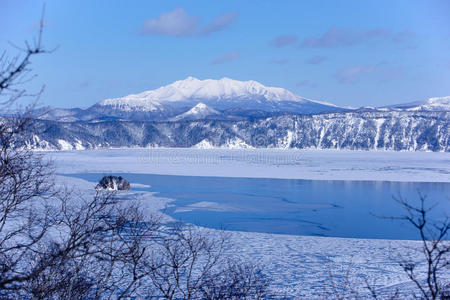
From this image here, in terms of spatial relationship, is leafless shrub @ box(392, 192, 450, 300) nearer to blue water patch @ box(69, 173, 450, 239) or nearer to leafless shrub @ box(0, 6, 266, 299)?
blue water patch @ box(69, 173, 450, 239)

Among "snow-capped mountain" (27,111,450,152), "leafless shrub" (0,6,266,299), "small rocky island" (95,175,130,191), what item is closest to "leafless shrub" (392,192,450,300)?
"leafless shrub" (0,6,266,299)

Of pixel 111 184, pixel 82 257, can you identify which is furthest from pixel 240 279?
pixel 111 184

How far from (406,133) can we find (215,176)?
8064cm

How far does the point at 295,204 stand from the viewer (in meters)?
18.8

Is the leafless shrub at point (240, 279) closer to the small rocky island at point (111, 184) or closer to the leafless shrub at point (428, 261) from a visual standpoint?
the leafless shrub at point (428, 261)

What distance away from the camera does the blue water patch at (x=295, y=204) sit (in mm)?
14273

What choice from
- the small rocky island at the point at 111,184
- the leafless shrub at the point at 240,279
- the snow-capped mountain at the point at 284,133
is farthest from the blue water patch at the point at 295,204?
the snow-capped mountain at the point at 284,133

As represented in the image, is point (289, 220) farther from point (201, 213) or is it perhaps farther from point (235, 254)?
point (235, 254)

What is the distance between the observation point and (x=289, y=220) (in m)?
15.4

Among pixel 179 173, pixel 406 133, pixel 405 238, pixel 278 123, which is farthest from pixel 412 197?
pixel 278 123

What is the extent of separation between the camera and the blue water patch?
1427 cm

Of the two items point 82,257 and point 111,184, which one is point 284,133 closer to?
point 111,184

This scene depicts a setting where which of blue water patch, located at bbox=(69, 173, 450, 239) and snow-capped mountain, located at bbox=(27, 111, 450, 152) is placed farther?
snow-capped mountain, located at bbox=(27, 111, 450, 152)

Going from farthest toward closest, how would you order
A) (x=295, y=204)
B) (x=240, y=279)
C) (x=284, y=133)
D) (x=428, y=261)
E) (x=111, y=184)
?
(x=284, y=133)
(x=111, y=184)
(x=295, y=204)
(x=240, y=279)
(x=428, y=261)
